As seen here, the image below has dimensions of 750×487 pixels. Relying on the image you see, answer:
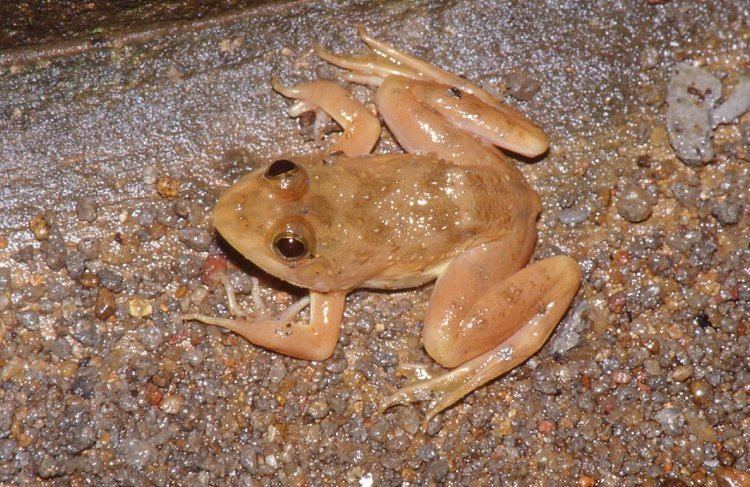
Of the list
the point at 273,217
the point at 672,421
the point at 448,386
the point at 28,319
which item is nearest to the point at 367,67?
the point at 273,217

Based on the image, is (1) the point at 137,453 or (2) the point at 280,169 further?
(1) the point at 137,453

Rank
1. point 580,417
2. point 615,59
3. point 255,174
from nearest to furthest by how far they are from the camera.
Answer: point 255,174, point 580,417, point 615,59

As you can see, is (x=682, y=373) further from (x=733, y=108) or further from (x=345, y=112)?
(x=345, y=112)

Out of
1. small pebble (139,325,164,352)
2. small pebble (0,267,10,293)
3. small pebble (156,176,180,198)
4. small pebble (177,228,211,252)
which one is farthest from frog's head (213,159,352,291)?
small pebble (0,267,10,293)

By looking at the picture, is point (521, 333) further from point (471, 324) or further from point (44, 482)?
point (44, 482)

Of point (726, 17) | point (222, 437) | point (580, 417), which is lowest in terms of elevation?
point (222, 437)

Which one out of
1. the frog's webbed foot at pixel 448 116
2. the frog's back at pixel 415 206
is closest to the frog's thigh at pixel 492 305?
the frog's back at pixel 415 206

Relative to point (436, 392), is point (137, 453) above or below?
below

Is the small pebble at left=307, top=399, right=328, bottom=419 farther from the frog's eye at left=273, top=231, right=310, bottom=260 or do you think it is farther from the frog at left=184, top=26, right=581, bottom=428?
the frog's eye at left=273, top=231, right=310, bottom=260

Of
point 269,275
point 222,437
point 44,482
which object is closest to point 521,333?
point 269,275
